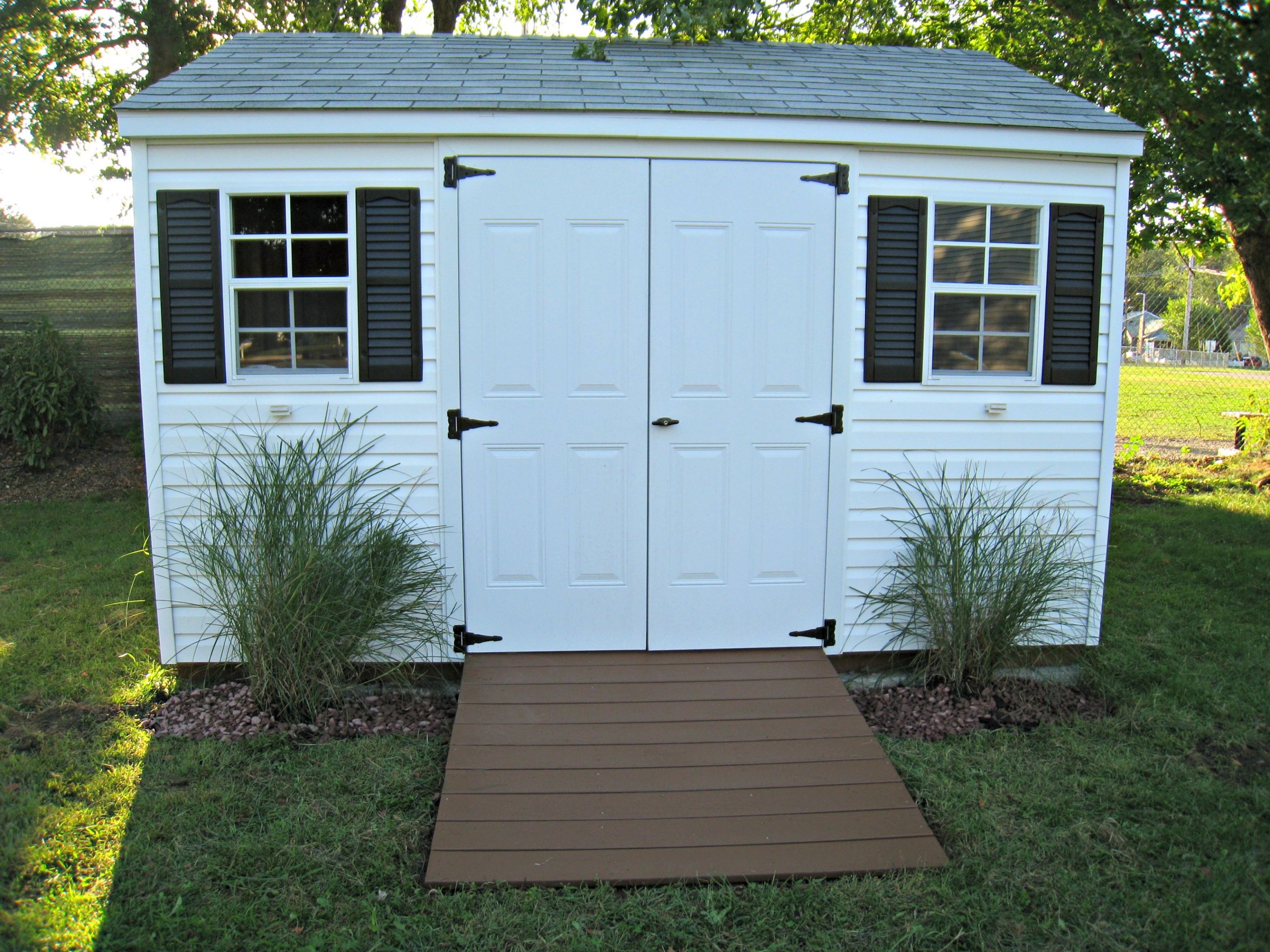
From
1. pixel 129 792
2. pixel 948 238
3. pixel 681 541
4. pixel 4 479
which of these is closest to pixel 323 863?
pixel 129 792

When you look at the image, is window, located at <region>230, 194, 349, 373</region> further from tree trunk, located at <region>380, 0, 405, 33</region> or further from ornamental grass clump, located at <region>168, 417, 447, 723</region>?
tree trunk, located at <region>380, 0, 405, 33</region>

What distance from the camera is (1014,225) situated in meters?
4.63

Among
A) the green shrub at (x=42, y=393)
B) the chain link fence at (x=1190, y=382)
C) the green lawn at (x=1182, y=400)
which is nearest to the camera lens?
the green shrub at (x=42, y=393)

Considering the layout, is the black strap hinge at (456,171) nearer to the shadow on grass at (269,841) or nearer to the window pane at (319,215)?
the window pane at (319,215)

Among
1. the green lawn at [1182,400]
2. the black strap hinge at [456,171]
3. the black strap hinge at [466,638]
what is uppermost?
the black strap hinge at [456,171]

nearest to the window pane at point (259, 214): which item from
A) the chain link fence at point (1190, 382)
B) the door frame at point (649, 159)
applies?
the door frame at point (649, 159)

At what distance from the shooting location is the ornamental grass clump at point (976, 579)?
439 cm

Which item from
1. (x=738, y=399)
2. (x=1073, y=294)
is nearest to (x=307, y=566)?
(x=738, y=399)

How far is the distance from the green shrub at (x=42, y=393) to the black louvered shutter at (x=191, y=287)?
499 centimetres

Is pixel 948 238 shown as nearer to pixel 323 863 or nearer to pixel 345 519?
pixel 345 519

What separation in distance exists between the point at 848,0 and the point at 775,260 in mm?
7999

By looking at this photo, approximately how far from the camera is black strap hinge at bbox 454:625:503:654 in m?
4.45

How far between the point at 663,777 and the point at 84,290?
828cm

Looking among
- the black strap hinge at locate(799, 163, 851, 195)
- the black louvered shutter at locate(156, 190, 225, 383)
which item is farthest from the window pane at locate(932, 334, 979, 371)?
the black louvered shutter at locate(156, 190, 225, 383)
